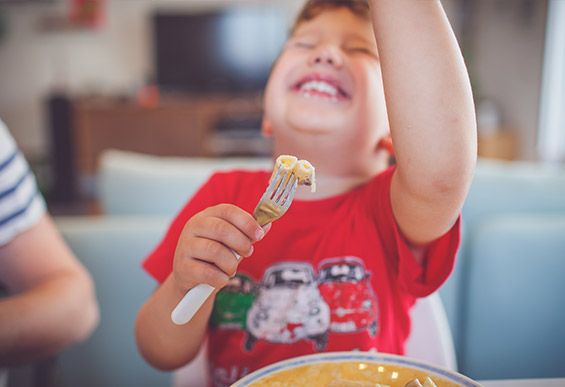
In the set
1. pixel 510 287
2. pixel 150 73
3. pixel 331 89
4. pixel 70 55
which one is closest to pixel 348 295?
pixel 331 89

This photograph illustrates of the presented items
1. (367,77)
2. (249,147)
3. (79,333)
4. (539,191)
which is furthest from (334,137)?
(249,147)

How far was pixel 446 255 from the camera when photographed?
24.0 inches

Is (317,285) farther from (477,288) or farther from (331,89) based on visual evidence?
(477,288)

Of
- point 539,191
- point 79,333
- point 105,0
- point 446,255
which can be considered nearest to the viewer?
point 446,255

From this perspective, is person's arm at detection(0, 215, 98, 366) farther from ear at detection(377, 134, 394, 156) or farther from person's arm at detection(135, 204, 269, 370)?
ear at detection(377, 134, 394, 156)

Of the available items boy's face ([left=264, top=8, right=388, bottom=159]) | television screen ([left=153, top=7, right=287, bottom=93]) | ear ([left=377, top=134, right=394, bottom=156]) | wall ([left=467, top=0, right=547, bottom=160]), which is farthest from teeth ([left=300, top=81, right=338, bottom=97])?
television screen ([left=153, top=7, right=287, bottom=93])

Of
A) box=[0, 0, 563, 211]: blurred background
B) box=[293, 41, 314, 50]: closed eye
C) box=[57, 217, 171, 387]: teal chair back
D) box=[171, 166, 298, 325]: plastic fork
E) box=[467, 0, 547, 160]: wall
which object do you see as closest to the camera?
box=[171, 166, 298, 325]: plastic fork

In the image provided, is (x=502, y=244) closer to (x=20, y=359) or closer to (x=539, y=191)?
(x=539, y=191)

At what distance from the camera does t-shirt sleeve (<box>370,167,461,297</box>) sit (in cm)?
61

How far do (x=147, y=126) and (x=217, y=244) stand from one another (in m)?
4.96

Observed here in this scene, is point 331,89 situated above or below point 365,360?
above

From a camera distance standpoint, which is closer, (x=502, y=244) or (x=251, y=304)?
(x=251, y=304)

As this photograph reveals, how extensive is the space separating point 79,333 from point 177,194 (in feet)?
2.74

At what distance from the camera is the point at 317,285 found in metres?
0.68
